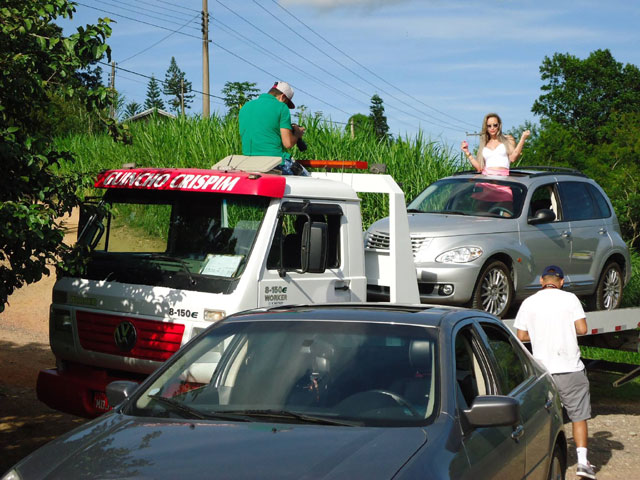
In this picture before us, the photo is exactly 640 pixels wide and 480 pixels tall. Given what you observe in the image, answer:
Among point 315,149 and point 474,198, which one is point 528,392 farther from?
point 315,149

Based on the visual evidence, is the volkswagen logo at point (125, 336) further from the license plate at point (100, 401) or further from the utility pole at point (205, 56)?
the utility pole at point (205, 56)

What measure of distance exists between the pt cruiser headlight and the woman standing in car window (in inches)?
65.5

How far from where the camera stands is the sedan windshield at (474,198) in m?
9.96

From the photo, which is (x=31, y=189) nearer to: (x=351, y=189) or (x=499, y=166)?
(x=351, y=189)

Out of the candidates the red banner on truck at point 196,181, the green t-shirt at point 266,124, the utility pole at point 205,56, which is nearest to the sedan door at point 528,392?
the red banner on truck at point 196,181

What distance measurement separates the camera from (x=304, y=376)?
436 cm

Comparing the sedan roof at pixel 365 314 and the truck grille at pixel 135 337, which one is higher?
the sedan roof at pixel 365 314

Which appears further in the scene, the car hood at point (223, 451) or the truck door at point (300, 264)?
the truck door at point (300, 264)

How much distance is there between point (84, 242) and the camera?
310 inches

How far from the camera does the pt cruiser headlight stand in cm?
909

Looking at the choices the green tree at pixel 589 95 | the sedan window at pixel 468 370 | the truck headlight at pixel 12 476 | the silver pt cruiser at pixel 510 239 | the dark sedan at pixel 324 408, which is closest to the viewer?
the dark sedan at pixel 324 408

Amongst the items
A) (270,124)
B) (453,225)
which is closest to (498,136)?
(453,225)

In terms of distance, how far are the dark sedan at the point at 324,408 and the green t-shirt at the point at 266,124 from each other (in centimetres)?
401

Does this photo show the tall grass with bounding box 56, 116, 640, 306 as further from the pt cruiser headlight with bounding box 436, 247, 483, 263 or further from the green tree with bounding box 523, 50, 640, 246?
the green tree with bounding box 523, 50, 640, 246
